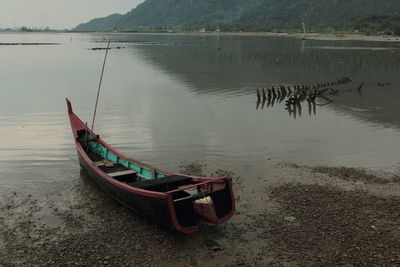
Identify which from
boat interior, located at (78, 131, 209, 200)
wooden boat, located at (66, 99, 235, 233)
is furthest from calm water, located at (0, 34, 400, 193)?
wooden boat, located at (66, 99, 235, 233)

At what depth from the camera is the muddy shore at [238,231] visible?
1110cm

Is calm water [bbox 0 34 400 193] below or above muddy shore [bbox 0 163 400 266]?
above

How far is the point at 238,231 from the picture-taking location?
41.3 ft

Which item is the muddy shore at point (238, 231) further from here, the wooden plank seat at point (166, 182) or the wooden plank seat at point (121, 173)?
the wooden plank seat at point (166, 182)

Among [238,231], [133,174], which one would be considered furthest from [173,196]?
[133,174]

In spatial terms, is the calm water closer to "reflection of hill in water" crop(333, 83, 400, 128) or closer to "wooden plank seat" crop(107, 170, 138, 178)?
"reflection of hill in water" crop(333, 83, 400, 128)

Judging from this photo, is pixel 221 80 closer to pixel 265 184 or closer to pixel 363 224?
pixel 265 184

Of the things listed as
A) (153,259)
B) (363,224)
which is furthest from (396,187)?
(153,259)

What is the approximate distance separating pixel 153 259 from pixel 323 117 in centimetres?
2247

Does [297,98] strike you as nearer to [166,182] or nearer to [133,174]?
[133,174]

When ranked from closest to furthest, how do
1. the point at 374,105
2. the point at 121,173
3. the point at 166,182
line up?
the point at 166,182
the point at 121,173
the point at 374,105

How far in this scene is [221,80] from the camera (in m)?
49.9

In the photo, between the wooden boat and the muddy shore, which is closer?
the muddy shore

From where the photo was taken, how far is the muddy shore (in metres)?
11.1
